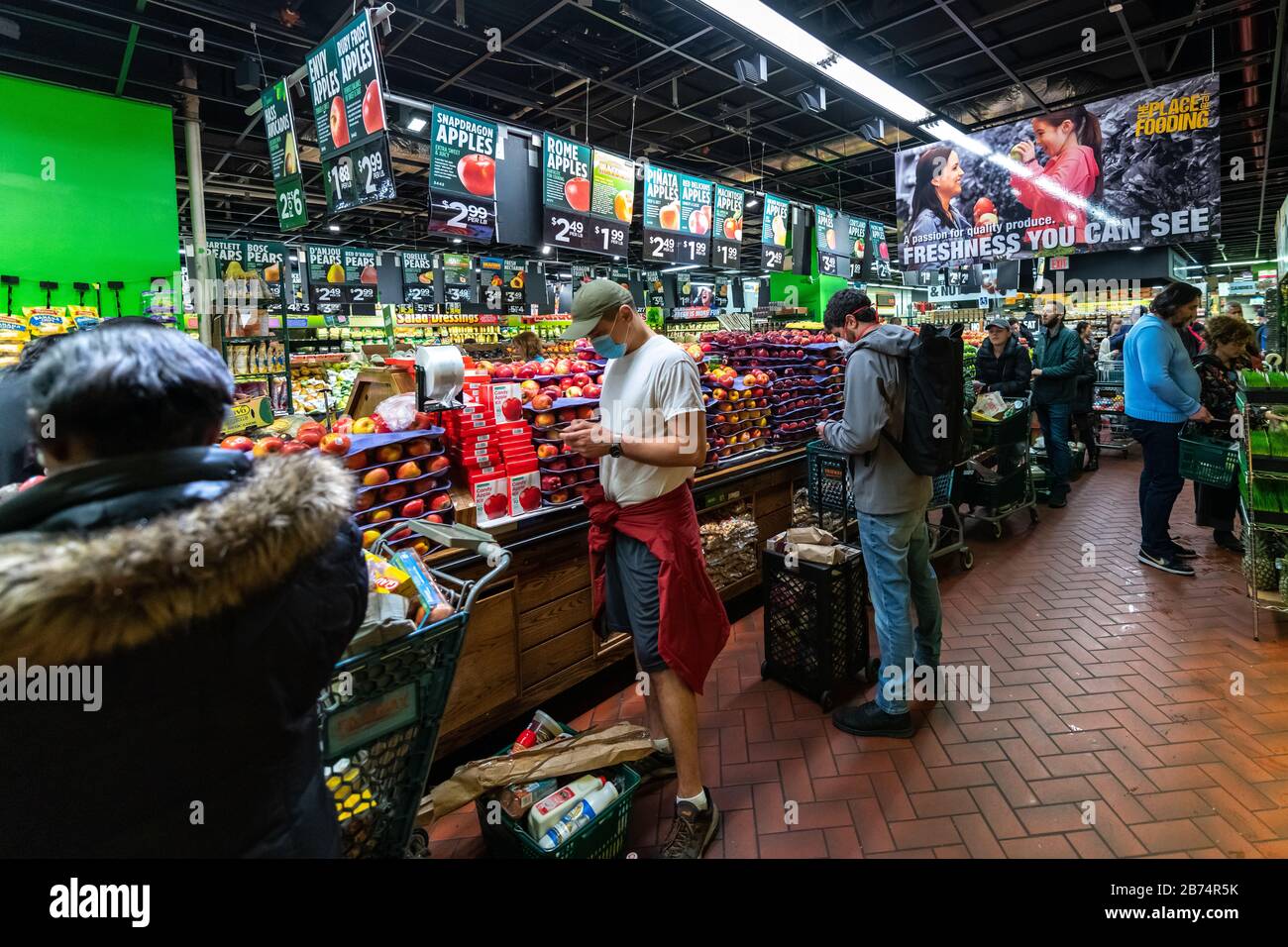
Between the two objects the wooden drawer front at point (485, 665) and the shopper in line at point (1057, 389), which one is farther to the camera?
the shopper in line at point (1057, 389)

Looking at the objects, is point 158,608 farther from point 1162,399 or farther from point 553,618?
point 1162,399

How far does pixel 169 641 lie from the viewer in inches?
35.6

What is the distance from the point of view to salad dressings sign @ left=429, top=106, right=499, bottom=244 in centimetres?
556

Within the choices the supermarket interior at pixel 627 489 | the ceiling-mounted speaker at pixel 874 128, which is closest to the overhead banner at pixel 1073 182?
the supermarket interior at pixel 627 489

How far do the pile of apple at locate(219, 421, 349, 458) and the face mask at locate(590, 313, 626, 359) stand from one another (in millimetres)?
1075

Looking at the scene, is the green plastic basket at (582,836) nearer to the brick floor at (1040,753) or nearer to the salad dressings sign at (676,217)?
the brick floor at (1040,753)

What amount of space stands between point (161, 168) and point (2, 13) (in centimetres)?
146

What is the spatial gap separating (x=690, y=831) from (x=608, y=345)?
6.11 feet

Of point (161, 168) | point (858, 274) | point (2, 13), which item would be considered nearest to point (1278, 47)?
point (858, 274)

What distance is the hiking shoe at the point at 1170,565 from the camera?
4.76m

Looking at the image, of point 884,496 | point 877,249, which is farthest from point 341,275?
point 884,496
